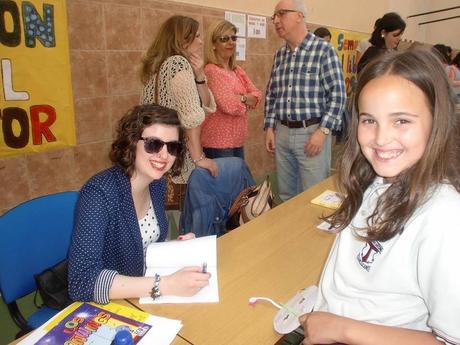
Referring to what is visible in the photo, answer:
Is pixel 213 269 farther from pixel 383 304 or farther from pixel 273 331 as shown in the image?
pixel 383 304

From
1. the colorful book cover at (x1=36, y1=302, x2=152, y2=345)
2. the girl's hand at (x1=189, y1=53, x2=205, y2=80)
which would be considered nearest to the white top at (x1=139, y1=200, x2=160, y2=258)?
the colorful book cover at (x1=36, y1=302, x2=152, y2=345)

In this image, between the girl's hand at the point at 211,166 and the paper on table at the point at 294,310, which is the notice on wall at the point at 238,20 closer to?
the girl's hand at the point at 211,166

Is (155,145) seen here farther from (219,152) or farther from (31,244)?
(219,152)

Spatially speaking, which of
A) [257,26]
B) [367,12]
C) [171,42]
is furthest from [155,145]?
[367,12]

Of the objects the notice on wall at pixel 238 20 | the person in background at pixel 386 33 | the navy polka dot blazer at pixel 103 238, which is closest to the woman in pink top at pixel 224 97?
the notice on wall at pixel 238 20

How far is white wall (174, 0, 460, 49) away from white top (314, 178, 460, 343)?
9.66ft

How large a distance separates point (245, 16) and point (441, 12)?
615 cm

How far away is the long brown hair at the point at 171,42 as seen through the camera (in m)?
2.25

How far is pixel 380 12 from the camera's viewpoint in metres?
6.55

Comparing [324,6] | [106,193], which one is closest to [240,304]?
[106,193]

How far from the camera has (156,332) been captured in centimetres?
103

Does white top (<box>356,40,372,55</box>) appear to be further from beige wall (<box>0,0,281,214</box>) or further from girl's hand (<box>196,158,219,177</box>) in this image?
girl's hand (<box>196,158,219,177</box>)

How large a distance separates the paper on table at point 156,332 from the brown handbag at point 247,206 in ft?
3.09

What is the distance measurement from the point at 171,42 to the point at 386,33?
8.74 feet
